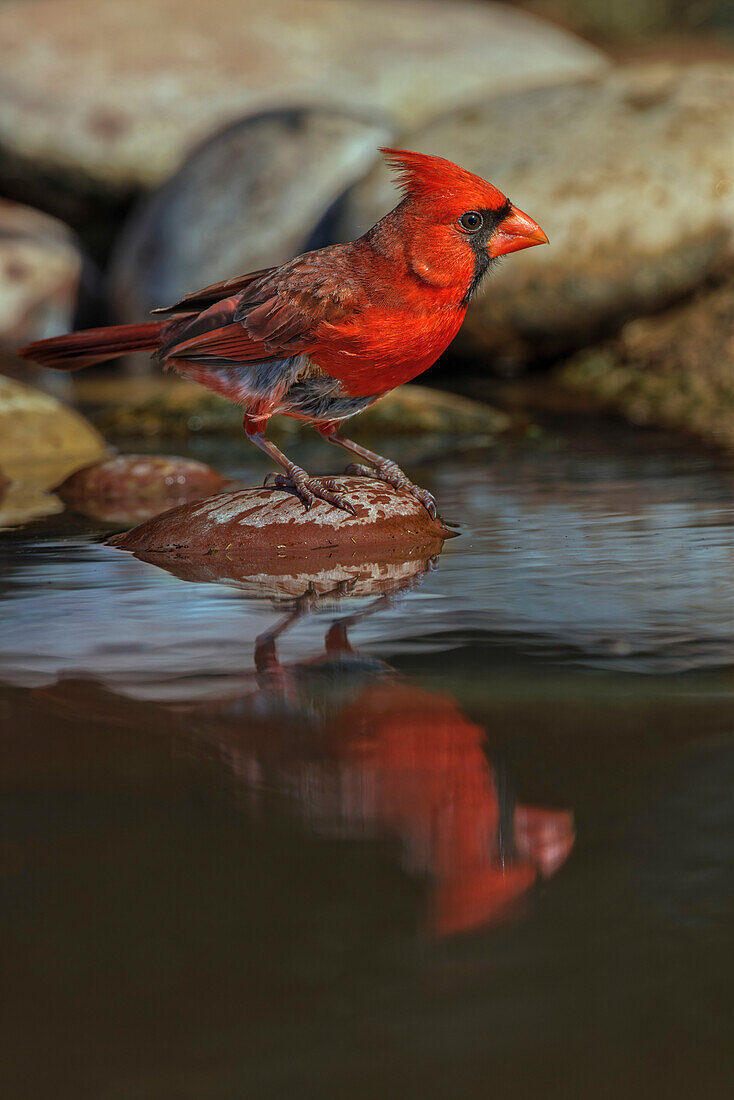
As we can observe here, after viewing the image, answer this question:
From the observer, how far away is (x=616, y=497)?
533 centimetres

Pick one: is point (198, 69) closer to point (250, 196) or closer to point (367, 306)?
point (250, 196)

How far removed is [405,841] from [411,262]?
2.08 meters

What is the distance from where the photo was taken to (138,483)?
18.6 ft

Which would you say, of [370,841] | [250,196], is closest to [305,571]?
[370,841]

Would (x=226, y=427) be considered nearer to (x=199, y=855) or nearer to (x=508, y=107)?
(x=508, y=107)

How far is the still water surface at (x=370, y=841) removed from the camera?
1560 millimetres

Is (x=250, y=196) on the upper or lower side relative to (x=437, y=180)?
upper

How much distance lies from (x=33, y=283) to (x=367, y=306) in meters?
8.34

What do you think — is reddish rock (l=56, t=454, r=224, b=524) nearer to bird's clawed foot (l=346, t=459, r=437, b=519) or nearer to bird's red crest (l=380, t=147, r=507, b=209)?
bird's clawed foot (l=346, t=459, r=437, b=519)

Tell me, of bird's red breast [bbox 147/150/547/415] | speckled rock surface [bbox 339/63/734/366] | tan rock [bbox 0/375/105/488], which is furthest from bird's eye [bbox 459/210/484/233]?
speckled rock surface [bbox 339/63/734/366]

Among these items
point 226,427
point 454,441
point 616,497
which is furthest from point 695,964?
point 226,427

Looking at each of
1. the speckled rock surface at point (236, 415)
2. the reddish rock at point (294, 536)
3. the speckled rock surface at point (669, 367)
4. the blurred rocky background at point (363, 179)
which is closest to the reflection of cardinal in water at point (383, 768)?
the reddish rock at point (294, 536)

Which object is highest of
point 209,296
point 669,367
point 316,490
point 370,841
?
point 669,367

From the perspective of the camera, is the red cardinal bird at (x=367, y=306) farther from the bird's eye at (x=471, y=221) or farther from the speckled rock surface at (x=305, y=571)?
the speckled rock surface at (x=305, y=571)
